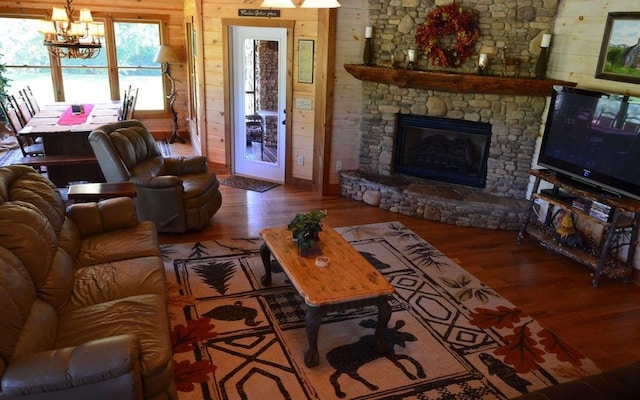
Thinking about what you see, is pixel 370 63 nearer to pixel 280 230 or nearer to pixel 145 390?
pixel 280 230

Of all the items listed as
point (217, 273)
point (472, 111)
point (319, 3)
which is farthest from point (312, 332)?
point (472, 111)

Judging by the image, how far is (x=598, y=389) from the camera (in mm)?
1963

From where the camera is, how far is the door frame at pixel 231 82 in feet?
19.7

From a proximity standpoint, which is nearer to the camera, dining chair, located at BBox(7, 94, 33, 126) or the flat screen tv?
the flat screen tv

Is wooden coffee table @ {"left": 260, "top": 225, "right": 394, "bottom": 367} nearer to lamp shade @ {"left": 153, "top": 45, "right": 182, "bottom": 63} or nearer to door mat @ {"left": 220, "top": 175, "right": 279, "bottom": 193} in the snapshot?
door mat @ {"left": 220, "top": 175, "right": 279, "bottom": 193}

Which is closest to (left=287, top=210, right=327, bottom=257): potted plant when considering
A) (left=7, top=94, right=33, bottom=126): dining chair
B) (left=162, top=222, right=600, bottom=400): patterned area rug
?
(left=162, top=222, right=600, bottom=400): patterned area rug

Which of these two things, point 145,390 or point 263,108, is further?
point 263,108

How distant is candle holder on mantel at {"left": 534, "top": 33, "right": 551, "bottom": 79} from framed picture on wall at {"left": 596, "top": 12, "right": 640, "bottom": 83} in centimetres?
59

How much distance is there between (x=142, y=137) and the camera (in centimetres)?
505

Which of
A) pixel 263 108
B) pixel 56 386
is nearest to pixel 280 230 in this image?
pixel 56 386

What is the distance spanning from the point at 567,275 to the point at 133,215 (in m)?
3.75

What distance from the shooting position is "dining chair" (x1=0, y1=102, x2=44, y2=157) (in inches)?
219

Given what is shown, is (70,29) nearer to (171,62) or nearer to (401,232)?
(171,62)

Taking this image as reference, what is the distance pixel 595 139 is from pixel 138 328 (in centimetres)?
403
